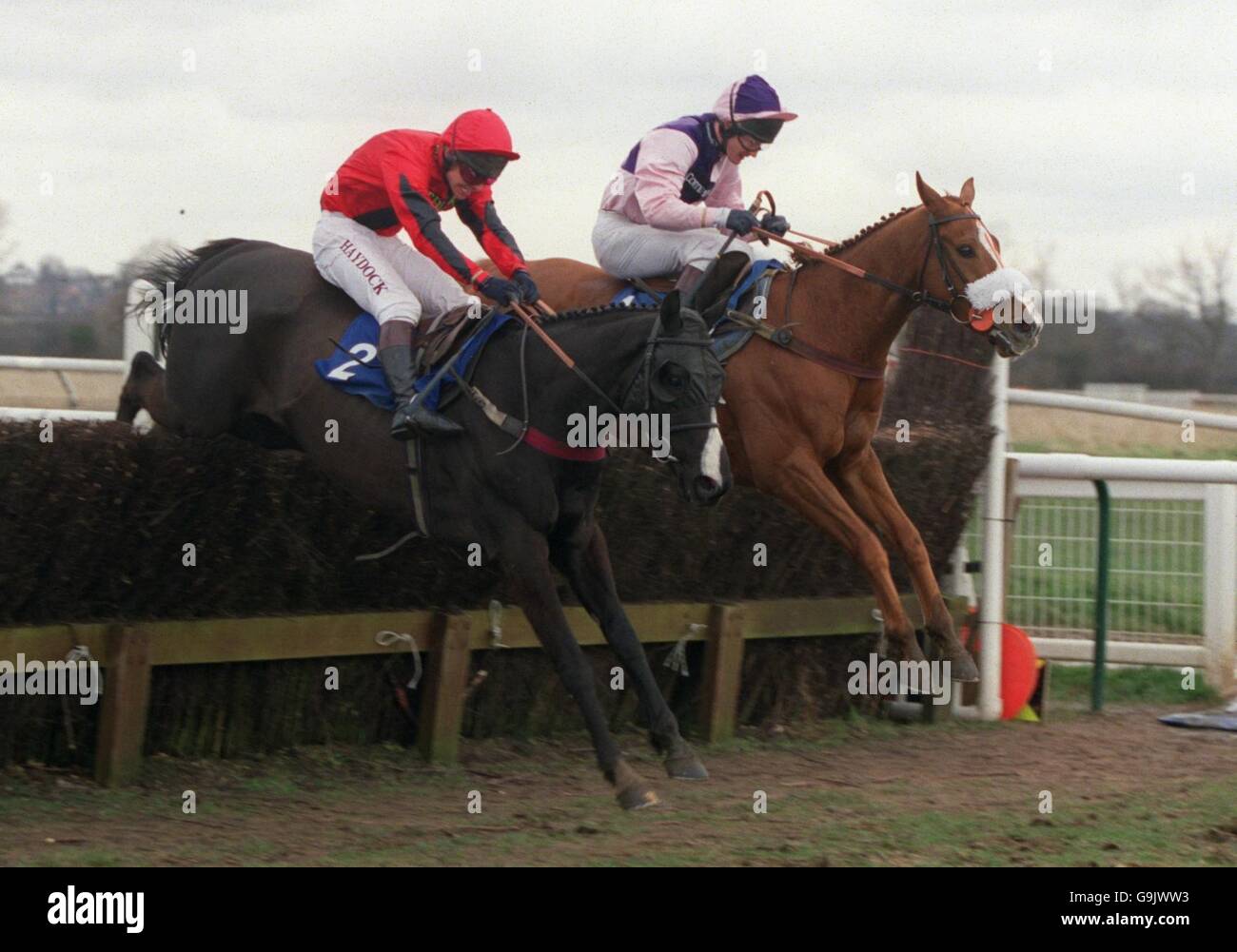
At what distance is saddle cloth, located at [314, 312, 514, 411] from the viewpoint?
5715mm

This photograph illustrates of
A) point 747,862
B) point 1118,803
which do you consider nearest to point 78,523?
point 747,862

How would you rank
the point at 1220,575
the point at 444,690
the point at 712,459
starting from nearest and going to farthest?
the point at 712,459
the point at 444,690
the point at 1220,575

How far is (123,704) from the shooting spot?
18.2 feet

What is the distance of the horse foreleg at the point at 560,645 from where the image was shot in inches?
210

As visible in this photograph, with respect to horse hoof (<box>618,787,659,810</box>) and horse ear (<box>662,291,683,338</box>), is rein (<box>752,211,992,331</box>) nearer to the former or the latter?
horse ear (<box>662,291,683,338</box>)

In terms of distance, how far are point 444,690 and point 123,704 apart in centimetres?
119

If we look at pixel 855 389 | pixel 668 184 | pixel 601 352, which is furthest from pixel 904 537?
pixel 601 352

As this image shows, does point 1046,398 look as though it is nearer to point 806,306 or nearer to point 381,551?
point 806,306

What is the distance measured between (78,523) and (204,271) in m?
1.41

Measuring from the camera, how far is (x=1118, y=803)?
586 centimetres

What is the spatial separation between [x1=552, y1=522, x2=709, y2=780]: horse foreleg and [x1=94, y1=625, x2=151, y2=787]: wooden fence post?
1.37 meters

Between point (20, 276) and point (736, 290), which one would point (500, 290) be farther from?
point (20, 276)

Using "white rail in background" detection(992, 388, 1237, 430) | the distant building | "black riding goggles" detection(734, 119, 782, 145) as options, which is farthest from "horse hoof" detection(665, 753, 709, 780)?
the distant building

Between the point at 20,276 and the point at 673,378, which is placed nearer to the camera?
the point at 673,378
